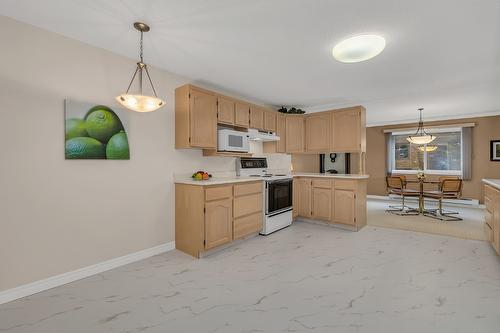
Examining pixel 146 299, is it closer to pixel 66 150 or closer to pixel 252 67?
pixel 66 150

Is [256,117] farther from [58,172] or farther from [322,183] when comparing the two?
[58,172]

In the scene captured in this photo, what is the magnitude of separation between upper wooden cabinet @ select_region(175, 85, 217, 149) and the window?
6180 mm

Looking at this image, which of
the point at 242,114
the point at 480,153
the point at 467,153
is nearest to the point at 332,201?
the point at 242,114

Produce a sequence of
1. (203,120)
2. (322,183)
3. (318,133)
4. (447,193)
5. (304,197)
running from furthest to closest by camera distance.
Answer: (447,193), (318,133), (304,197), (322,183), (203,120)

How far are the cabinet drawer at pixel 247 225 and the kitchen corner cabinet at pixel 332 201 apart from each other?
1.13 meters

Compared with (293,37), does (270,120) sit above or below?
below

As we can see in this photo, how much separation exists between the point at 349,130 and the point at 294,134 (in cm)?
106

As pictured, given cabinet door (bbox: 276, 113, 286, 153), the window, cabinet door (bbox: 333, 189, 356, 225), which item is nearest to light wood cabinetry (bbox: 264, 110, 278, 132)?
cabinet door (bbox: 276, 113, 286, 153)

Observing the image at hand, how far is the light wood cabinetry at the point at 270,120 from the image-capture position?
435 centimetres

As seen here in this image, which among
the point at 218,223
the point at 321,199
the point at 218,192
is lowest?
the point at 218,223

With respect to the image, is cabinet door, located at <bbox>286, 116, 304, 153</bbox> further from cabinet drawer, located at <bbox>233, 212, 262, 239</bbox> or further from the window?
the window

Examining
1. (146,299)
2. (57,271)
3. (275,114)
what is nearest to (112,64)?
(57,271)

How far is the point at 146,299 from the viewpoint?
80.4 inches

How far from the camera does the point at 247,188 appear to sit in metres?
3.52
